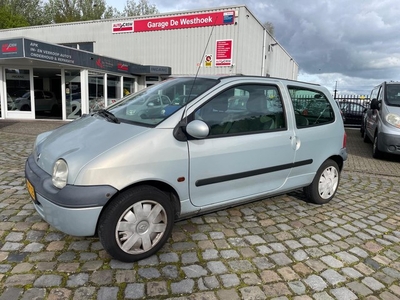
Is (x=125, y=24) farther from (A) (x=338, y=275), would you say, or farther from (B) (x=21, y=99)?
(A) (x=338, y=275)

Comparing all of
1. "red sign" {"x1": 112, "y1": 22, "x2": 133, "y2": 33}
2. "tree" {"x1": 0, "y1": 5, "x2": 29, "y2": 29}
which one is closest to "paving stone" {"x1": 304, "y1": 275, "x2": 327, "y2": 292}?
"red sign" {"x1": 112, "y1": 22, "x2": 133, "y2": 33}

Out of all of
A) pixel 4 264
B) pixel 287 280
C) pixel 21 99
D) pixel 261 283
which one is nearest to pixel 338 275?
pixel 287 280

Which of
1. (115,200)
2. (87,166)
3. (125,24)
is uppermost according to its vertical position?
(125,24)

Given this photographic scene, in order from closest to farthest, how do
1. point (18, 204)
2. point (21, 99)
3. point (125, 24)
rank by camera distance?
point (18, 204) < point (21, 99) < point (125, 24)

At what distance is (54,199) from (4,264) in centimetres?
76

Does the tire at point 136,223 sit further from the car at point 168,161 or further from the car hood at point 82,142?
the car hood at point 82,142

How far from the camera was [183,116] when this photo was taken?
2.81m

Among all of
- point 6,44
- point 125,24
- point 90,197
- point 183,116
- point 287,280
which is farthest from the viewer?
point 125,24

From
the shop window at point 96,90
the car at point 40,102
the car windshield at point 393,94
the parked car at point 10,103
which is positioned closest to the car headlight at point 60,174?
the car windshield at point 393,94

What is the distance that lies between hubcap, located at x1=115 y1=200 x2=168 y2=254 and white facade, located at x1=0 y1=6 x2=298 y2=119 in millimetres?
12406

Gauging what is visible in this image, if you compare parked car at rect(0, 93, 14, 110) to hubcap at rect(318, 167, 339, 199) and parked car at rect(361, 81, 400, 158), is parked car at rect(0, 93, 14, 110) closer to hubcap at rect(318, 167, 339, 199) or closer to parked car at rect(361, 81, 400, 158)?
hubcap at rect(318, 167, 339, 199)

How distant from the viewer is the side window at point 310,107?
148 inches

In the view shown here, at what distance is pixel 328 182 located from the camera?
4301 millimetres

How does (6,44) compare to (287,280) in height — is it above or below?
above
